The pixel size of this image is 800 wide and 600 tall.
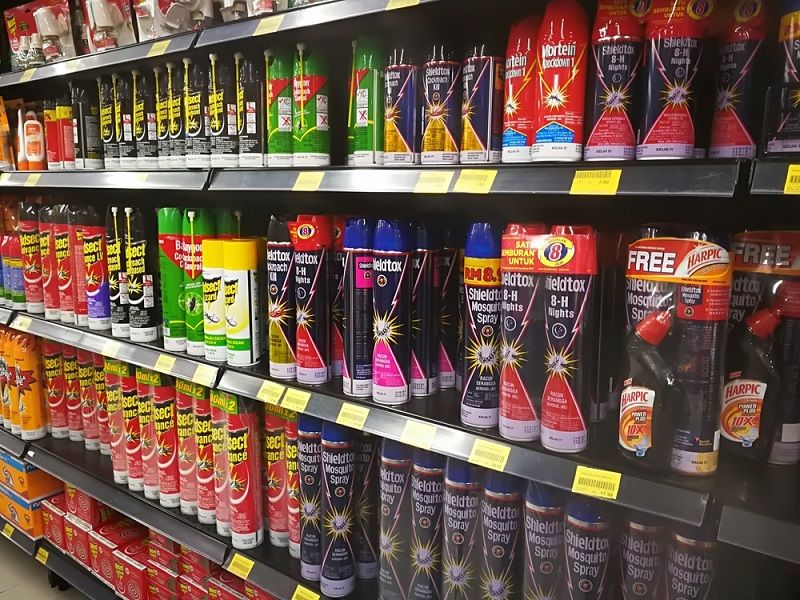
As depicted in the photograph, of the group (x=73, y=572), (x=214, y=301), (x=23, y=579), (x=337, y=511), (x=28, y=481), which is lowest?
(x=23, y=579)

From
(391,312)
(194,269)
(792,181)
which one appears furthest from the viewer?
(194,269)

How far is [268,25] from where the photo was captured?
4.70 ft

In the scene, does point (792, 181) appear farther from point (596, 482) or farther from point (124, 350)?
point (124, 350)

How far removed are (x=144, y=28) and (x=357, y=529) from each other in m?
1.61

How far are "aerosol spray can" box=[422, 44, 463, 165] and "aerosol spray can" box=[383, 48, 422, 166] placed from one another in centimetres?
3

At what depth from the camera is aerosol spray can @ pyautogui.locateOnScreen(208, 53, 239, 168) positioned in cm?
162

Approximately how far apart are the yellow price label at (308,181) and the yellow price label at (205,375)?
1.98ft

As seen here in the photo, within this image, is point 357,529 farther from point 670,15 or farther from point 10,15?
point 10,15

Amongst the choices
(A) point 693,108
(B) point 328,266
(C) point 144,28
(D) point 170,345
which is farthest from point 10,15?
(A) point 693,108

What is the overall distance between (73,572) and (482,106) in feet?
7.63

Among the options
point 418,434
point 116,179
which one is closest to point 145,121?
point 116,179

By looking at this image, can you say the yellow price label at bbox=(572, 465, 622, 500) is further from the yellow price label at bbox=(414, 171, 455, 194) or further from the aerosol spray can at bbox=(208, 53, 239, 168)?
the aerosol spray can at bbox=(208, 53, 239, 168)

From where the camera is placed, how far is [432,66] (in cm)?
128

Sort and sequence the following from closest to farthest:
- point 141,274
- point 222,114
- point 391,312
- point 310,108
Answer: point 391,312 < point 310,108 < point 222,114 < point 141,274
